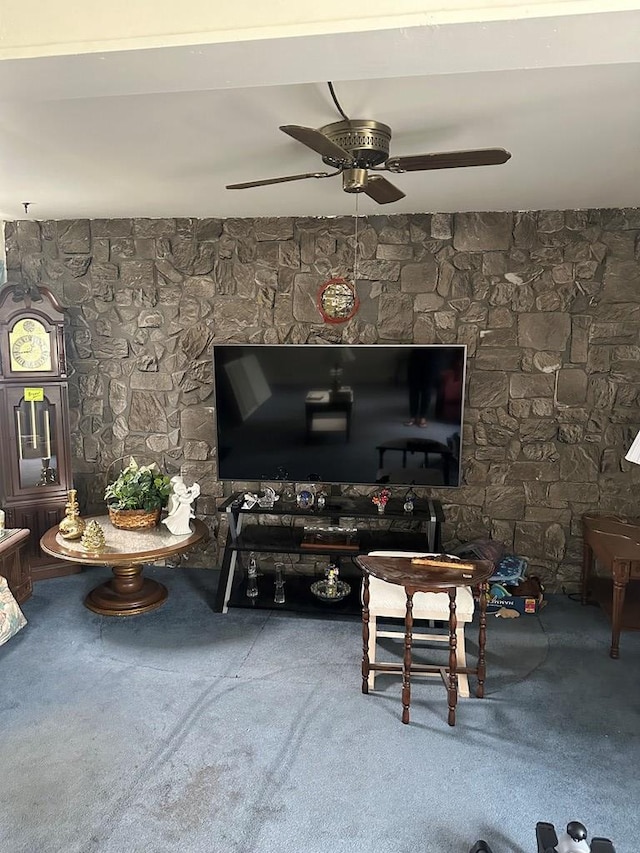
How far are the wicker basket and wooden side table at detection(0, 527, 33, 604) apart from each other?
1.56 feet

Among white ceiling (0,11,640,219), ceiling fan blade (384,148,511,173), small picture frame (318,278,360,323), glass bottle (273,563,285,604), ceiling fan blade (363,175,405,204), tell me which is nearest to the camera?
white ceiling (0,11,640,219)

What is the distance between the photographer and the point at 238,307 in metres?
3.72

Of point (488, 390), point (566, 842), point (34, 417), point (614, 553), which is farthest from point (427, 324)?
point (566, 842)

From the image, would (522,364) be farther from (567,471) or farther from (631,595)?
(631,595)

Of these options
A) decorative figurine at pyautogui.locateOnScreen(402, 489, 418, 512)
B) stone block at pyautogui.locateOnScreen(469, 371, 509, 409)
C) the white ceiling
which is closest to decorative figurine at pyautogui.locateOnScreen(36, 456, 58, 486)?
the white ceiling

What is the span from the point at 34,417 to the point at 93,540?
1022 millimetres

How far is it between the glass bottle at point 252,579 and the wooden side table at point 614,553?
1853 mm

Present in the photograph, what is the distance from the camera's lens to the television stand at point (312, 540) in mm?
3389

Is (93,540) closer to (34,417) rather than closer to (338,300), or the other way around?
(34,417)

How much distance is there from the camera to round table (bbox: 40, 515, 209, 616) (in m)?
3.11

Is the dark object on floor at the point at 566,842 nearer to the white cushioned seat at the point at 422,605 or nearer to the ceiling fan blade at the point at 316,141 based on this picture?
the white cushioned seat at the point at 422,605

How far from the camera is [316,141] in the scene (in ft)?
5.56

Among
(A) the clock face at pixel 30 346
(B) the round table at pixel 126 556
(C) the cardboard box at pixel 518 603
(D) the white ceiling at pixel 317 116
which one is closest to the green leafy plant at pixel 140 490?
(B) the round table at pixel 126 556

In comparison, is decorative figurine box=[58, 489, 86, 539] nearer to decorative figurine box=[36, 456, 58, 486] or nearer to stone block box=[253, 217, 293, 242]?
decorative figurine box=[36, 456, 58, 486]
